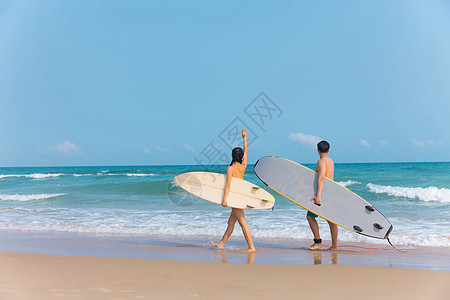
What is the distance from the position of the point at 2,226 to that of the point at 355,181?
18499 millimetres

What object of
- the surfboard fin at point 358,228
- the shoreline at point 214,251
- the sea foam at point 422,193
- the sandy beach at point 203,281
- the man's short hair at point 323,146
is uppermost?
the man's short hair at point 323,146

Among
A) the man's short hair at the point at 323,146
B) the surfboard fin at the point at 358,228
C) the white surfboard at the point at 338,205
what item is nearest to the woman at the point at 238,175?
the white surfboard at the point at 338,205

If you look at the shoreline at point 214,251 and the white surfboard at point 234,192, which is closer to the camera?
the shoreline at point 214,251

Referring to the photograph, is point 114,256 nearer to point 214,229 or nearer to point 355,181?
point 214,229

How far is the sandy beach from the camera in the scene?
3385 mm

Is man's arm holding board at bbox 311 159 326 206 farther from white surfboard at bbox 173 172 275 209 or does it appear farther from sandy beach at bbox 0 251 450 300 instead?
sandy beach at bbox 0 251 450 300

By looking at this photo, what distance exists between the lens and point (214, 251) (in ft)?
18.4

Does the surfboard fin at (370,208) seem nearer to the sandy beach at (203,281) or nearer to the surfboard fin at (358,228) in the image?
the surfboard fin at (358,228)

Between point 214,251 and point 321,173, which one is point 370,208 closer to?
point 321,173

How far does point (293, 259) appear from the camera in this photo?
197 inches

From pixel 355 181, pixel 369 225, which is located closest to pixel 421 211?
pixel 369 225

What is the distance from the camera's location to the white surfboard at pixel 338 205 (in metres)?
5.61

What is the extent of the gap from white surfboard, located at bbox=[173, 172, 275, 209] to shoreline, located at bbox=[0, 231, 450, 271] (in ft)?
2.17

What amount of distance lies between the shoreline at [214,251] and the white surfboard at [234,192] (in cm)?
66
